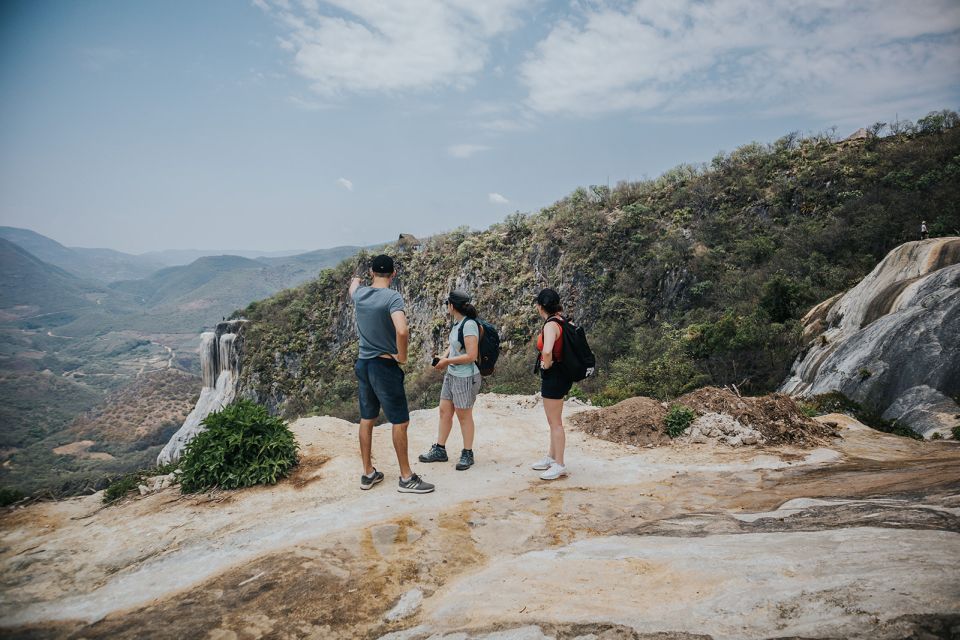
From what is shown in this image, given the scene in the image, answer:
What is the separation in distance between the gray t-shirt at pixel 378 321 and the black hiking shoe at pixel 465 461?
1724 millimetres

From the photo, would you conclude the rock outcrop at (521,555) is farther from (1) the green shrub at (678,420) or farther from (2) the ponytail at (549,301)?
(2) the ponytail at (549,301)

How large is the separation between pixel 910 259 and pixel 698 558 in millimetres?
8386

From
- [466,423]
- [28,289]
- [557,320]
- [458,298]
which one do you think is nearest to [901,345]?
[557,320]

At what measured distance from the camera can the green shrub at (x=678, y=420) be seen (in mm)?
6656

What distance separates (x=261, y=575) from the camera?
11.1ft

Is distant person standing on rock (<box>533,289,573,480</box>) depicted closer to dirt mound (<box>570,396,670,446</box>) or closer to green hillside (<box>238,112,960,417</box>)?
dirt mound (<box>570,396,670,446</box>)

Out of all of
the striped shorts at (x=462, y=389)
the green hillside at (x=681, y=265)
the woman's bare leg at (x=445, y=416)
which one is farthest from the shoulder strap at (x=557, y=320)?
the green hillside at (x=681, y=265)

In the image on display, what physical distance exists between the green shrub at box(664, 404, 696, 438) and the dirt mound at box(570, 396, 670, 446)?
0.33 feet

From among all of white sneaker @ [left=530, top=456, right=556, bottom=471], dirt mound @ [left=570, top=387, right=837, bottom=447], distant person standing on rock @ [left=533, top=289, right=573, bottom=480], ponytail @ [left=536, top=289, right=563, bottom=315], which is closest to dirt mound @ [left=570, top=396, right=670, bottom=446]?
dirt mound @ [left=570, top=387, right=837, bottom=447]

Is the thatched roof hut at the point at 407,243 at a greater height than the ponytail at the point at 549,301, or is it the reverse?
the thatched roof hut at the point at 407,243

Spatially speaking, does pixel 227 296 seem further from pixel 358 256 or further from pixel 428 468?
pixel 428 468

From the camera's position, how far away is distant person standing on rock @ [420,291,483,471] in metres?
5.00

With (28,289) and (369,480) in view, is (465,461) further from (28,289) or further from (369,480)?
(28,289)

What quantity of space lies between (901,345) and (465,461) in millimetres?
6348
